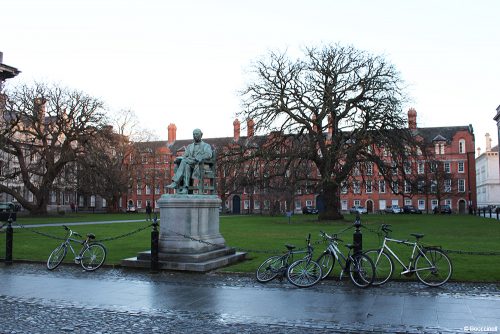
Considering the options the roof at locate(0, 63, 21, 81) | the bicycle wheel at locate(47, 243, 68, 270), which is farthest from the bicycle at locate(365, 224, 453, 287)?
the roof at locate(0, 63, 21, 81)

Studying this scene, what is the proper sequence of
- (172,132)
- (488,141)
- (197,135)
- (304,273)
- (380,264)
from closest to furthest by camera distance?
1. (304,273)
2. (380,264)
3. (197,135)
4. (172,132)
5. (488,141)

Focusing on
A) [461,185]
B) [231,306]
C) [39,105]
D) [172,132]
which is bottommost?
[231,306]

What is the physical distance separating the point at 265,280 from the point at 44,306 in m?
4.29

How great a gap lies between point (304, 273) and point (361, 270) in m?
1.12

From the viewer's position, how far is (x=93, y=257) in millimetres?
12234

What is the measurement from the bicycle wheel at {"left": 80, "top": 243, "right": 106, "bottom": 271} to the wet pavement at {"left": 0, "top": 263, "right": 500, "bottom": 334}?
1.08m

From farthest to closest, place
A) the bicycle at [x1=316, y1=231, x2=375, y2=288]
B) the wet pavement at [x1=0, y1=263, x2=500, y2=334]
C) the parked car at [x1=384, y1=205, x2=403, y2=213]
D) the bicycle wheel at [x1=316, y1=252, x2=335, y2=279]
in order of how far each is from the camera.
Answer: the parked car at [x1=384, y1=205, x2=403, y2=213], the bicycle wheel at [x1=316, y1=252, x2=335, y2=279], the bicycle at [x1=316, y1=231, x2=375, y2=288], the wet pavement at [x1=0, y1=263, x2=500, y2=334]

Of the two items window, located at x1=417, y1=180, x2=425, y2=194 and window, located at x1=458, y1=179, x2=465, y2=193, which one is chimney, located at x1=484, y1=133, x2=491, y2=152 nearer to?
window, located at x1=458, y1=179, x2=465, y2=193

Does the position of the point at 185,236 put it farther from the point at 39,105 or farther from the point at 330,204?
the point at 39,105

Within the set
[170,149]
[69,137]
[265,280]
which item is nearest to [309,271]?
[265,280]

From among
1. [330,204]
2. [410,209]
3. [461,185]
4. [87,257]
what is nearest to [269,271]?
[87,257]

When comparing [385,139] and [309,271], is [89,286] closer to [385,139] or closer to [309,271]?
[309,271]

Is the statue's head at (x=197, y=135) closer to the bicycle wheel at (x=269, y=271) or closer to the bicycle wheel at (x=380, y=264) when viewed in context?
the bicycle wheel at (x=269, y=271)

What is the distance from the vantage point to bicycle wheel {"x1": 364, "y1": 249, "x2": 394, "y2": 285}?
32.3 ft
